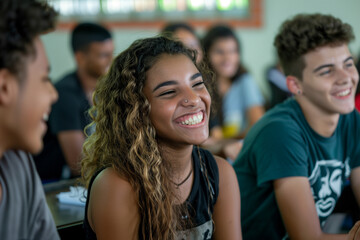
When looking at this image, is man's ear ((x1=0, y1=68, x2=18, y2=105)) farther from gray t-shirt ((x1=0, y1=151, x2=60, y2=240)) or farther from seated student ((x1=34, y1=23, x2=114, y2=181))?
seated student ((x1=34, y1=23, x2=114, y2=181))

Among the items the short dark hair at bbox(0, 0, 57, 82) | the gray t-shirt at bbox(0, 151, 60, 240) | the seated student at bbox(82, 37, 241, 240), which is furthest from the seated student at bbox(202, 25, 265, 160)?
the short dark hair at bbox(0, 0, 57, 82)

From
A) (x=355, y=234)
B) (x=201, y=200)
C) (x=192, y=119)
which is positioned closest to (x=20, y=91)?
(x=192, y=119)

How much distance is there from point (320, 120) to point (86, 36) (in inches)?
74.9

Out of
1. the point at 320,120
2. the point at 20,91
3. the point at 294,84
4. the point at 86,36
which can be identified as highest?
the point at 20,91

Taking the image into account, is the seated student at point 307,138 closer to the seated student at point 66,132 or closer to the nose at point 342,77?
the nose at point 342,77

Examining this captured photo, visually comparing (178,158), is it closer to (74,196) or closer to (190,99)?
(190,99)

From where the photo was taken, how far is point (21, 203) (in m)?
0.98

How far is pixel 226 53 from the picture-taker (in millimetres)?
3588

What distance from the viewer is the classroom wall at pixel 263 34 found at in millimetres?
4188

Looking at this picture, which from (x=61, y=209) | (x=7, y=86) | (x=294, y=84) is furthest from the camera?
(x=294, y=84)

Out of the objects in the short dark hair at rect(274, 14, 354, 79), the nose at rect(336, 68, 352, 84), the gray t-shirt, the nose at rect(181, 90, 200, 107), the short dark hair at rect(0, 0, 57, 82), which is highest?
the short dark hair at rect(0, 0, 57, 82)

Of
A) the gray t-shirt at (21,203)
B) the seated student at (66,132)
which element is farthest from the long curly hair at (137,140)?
the seated student at (66,132)

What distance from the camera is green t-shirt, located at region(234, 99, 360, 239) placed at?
1533mm

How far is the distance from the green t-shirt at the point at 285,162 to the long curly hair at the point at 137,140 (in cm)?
41
